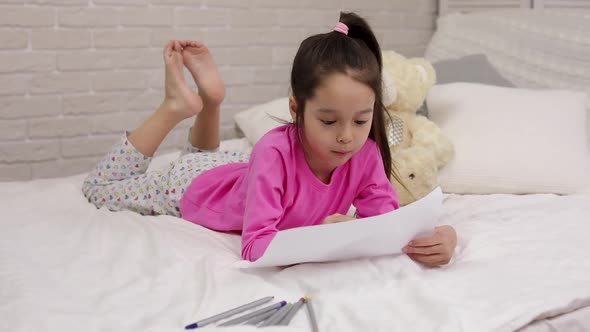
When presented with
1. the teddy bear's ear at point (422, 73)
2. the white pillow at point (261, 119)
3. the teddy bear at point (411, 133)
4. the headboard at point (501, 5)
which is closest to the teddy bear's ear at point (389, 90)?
the teddy bear at point (411, 133)

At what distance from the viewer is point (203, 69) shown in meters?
1.79

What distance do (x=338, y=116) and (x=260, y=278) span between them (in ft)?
0.99

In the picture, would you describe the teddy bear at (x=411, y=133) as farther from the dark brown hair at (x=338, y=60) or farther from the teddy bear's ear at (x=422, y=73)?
the dark brown hair at (x=338, y=60)

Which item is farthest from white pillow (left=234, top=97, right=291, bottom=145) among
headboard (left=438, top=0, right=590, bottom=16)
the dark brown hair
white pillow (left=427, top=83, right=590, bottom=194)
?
headboard (left=438, top=0, right=590, bottom=16)

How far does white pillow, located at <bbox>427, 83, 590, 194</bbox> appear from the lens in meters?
1.79

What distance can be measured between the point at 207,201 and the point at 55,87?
1.03m

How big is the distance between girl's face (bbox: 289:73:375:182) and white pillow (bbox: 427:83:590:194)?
67 cm

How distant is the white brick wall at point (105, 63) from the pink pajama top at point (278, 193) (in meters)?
0.93

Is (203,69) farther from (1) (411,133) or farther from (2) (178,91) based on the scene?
(1) (411,133)

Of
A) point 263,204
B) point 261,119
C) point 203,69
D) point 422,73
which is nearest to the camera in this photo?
point 263,204

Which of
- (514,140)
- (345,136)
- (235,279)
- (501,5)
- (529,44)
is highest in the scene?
(501,5)

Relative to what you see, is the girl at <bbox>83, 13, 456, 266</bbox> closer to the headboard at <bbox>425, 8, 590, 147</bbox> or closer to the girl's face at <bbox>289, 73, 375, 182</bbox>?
the girl's face at <bbox>289, 73, 375, 182</bbox>

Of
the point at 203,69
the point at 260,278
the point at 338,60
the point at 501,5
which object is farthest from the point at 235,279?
the point at 501,5

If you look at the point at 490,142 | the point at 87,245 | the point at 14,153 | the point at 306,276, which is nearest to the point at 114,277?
the point at 87,245
